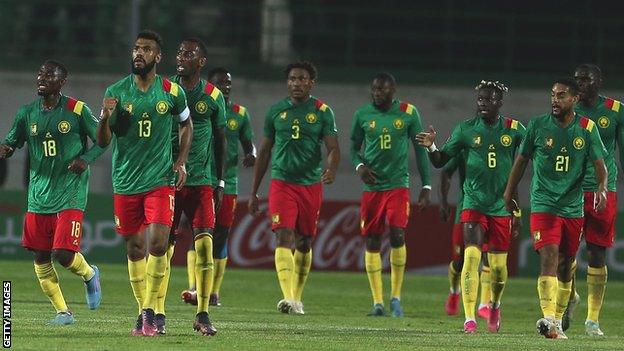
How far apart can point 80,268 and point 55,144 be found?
1414 mm

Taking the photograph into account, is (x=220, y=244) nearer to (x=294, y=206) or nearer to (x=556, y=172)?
(x=294, y=206)

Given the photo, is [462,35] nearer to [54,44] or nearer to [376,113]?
[54,44]

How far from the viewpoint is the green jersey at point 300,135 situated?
1609 cm

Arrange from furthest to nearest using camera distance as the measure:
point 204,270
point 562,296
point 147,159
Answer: point 562,296 < point 204,270 < point 147,159

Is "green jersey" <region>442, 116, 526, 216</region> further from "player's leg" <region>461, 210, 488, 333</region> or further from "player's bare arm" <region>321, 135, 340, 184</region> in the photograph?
→ "player's bare arm" <region>321, 135, 340, 184</region>

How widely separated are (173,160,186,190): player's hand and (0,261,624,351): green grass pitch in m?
1.11

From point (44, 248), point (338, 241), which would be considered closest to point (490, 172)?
point (44, 248)

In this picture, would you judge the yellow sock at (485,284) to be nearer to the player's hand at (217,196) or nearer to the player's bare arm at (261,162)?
the player's bare arm at (261,162)

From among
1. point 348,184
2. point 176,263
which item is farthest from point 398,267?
point 348,184

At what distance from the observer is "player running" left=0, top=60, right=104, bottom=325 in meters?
13.0

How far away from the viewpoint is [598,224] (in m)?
14.0

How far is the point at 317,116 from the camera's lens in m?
16.1

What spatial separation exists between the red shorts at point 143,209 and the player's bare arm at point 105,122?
1.56 feet

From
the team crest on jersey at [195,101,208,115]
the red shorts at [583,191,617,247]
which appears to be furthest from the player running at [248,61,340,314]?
the red shorts at [583,191,617,247]
